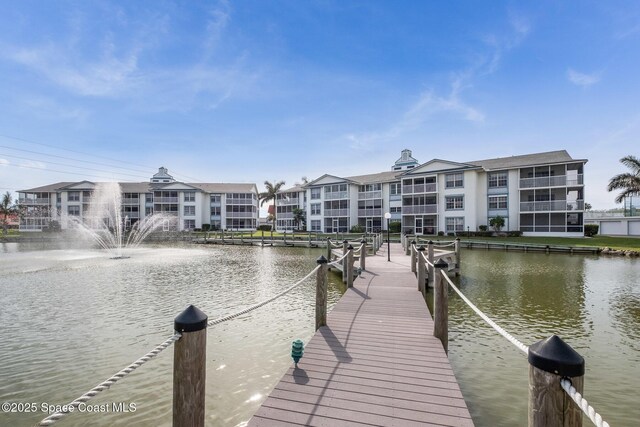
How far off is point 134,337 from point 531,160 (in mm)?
47944

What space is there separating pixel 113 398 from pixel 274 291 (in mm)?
9328

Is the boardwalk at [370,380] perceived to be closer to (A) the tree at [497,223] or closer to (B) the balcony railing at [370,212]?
(A) the tree at [497,223]

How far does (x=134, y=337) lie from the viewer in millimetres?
9312

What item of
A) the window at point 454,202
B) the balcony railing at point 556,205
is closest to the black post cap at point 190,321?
the window at point 454,202

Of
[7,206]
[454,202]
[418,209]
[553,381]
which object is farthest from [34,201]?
[553,381]

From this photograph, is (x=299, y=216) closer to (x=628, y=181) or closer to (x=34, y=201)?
(x=628, y=181)

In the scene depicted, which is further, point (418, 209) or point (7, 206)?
point (7, 206)

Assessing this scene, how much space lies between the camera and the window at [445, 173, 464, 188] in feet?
148

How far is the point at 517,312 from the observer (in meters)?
11.5

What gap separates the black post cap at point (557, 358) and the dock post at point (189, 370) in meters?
2.74

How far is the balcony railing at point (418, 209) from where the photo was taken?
4672cm

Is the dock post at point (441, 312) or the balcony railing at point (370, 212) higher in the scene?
the balcony railing at point (370, 212)

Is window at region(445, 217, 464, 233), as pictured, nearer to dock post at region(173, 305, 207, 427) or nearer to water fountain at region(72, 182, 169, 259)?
dock post at region(173, 305, 207, 427)

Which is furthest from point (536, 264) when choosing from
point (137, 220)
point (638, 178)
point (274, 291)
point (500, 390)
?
point (137, 220)
